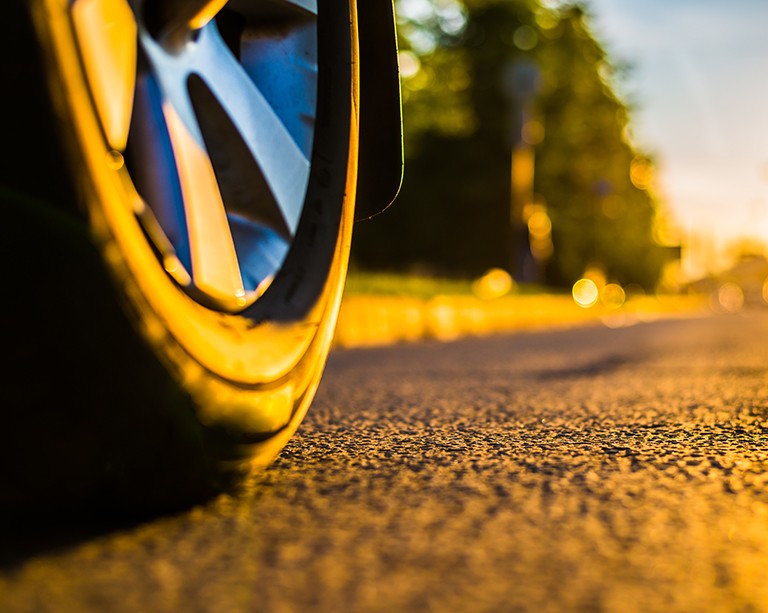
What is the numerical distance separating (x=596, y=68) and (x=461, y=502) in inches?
1750

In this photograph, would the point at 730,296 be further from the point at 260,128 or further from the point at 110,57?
the point at 110,57

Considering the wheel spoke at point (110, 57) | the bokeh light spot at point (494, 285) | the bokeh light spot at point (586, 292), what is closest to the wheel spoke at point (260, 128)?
the wheel spoke at point (110, 57)

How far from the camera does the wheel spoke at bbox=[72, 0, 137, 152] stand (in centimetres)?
154

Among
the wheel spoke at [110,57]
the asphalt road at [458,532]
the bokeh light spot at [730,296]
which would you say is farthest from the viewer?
the bokeh light spot at [730,296]

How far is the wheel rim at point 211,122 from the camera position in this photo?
1683mm

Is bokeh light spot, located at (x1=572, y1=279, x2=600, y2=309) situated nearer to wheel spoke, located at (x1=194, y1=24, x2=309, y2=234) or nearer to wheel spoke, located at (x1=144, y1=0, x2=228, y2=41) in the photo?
wheel spoke, located at (x1=194, y1=24, x2=309, y2=234)

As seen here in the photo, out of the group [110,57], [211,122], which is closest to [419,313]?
[211,122]

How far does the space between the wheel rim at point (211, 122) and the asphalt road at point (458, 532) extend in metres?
0.40

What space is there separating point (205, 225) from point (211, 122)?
0.86 feet

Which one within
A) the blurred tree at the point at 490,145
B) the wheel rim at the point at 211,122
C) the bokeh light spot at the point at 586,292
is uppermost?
the blurred tree at the point at 490,145

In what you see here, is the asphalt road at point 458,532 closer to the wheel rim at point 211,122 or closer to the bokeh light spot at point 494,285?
the wheel rim at point 211,122

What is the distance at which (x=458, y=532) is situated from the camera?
1587 millimetres

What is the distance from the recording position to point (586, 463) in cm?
218

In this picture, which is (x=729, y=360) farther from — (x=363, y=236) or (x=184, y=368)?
(x=363, y=236)
